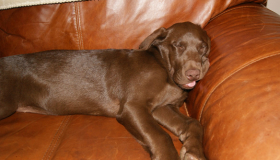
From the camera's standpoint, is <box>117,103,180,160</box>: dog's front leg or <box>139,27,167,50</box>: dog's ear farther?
<box>139,27,167,50</box>: dog's ear

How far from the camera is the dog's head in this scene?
1781mm

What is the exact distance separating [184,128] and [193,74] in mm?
403

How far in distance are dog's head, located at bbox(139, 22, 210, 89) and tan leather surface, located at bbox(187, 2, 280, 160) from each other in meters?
0.08

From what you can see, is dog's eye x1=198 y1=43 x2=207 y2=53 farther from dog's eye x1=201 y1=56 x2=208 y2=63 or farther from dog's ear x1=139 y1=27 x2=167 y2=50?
dog's ear x1=139 y1=27 x2=167 y2=50

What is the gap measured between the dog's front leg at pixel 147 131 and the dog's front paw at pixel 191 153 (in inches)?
2.4

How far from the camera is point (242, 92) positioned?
52.2 inches

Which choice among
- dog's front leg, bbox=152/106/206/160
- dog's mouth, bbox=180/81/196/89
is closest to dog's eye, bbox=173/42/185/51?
dog's mouth, bbox=180/81/196/89

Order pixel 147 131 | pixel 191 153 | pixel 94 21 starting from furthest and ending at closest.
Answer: pixel 94 21, pixel 147 131, pixel 191 153

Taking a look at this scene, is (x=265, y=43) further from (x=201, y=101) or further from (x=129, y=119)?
(x=129, y=119)

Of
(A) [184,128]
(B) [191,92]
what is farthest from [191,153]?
(B) [191,92]

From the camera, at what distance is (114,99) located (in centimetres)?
Answer: 196

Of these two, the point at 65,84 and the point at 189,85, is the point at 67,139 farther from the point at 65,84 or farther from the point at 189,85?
the point at 189,85

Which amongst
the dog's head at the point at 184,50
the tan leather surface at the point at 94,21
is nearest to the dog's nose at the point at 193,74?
the dog's head at the point at 184,50

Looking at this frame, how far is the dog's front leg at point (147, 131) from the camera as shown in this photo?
59.0 inches
